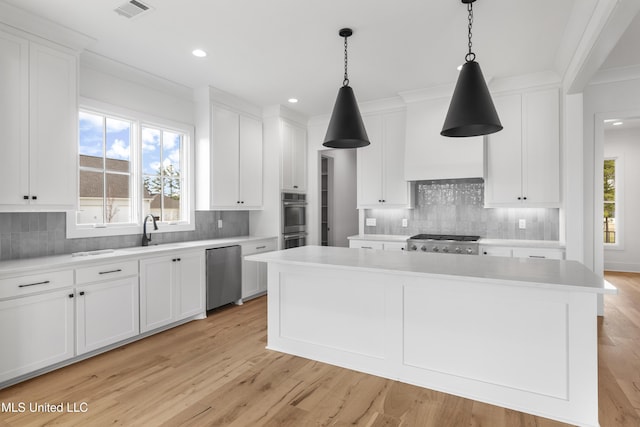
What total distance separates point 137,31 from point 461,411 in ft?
12.2

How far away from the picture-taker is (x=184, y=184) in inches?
176

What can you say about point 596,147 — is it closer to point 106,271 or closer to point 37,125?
point 106,271

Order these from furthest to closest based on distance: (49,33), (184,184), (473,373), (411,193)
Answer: (411,193)
(184,184)
(49,33)
(473,373)

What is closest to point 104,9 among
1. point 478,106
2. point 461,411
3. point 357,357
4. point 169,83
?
point 169,83

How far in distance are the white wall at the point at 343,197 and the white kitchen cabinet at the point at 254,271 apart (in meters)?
1.82

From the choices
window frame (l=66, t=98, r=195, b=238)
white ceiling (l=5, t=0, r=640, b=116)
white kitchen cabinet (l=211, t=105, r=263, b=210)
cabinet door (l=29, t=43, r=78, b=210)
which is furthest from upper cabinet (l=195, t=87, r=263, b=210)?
cabinet door (l=29, t=43, r=78, b=210)

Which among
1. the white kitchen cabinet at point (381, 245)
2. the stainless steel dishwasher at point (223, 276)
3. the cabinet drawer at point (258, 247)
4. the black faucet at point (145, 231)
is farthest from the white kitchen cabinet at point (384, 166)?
the black faucet at point (145, 231)

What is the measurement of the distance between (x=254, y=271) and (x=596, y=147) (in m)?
4.35

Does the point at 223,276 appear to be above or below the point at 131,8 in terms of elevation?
below

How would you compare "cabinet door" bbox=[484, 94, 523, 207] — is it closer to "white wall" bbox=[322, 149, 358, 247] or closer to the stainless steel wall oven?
the stainless steel wall oven

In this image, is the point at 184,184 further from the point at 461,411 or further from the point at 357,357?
the point at 461,411

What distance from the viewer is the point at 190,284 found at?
390 cm

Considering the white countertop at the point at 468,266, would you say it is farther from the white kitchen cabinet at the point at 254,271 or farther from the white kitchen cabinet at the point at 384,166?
the white kitchen cabinet at the point at 384,166

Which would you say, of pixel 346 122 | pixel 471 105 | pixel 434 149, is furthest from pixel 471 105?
pixel 434 149
